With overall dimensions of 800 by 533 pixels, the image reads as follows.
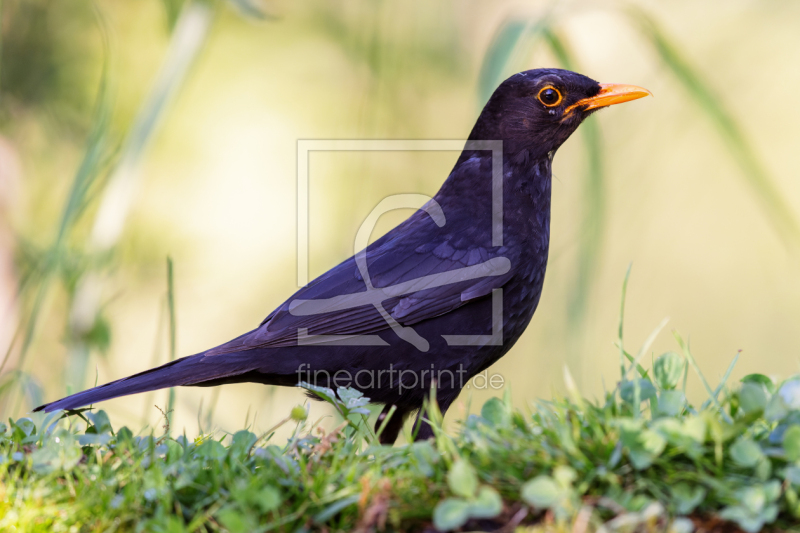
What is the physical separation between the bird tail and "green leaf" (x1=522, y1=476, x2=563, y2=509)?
69.1 inches

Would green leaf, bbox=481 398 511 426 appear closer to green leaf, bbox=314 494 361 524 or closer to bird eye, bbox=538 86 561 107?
green leaf, bbox=314 494 361 524

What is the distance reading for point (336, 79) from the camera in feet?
21.5

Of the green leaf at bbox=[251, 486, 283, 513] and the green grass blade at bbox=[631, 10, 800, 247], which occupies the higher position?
the green grass blade at bbox=[631, 10, 800, 247]

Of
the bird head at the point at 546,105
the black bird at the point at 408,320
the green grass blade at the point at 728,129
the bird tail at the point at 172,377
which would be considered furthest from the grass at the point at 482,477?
the bird head at the point at 546,105

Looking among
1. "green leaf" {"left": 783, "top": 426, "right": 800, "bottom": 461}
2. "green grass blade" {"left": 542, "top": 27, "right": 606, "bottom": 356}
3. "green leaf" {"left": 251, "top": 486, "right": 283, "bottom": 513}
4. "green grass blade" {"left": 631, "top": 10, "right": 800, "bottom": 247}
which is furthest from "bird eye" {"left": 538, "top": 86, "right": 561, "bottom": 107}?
"green leaf" {"left": 251, "top": 486, "right": 283, "bottom": 513}

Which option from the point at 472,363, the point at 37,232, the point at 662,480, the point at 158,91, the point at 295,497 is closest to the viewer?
the point at 662,480

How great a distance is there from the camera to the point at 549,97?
349 centimetres

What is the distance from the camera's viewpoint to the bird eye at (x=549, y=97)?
348 centimetres

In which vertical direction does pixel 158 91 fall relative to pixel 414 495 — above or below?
above

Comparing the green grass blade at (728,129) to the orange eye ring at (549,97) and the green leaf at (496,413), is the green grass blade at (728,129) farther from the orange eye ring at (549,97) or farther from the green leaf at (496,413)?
the green leaf at (496,413)

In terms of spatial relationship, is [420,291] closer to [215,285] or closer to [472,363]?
[472,363]

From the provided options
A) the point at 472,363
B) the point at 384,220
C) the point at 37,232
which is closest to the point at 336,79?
the point at 384,220

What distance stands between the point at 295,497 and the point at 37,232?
532 cm

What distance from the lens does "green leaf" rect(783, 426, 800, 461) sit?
54.8 inches
